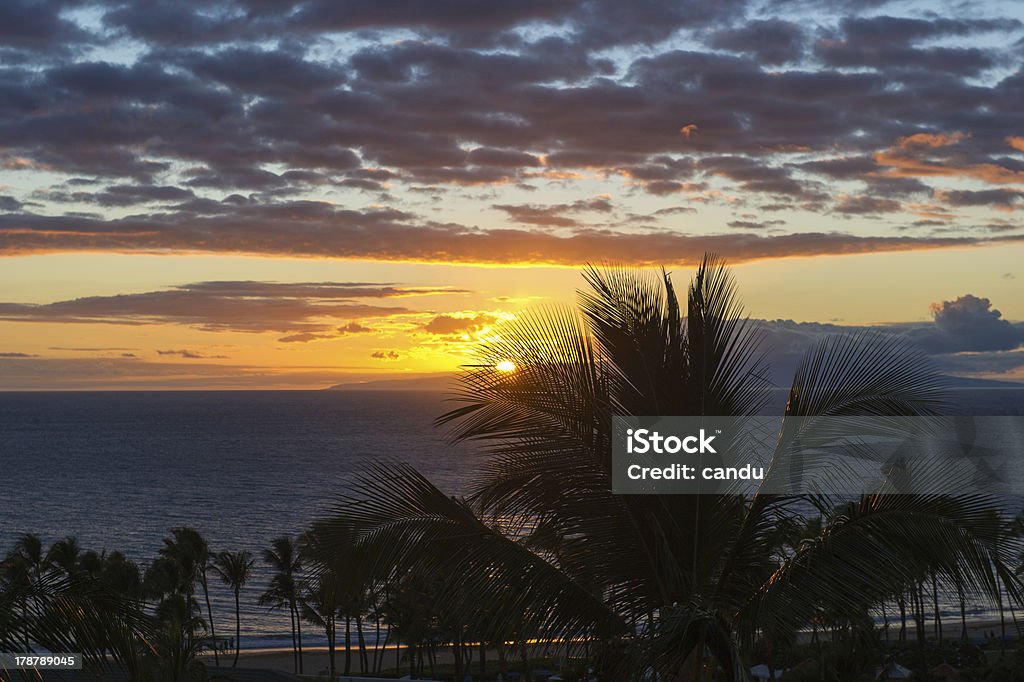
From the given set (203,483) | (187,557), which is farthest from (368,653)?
(203,483)

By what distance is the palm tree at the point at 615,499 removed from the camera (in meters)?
8.22

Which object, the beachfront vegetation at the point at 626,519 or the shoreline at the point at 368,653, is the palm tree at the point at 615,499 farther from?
the shoreline at the point at 368,653

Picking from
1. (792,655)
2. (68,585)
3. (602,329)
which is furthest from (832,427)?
(792,655)

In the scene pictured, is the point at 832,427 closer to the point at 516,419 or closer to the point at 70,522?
the point at 516,419

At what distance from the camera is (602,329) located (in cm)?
891

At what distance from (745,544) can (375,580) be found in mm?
3316

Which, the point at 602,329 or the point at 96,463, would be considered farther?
the point at 96,463

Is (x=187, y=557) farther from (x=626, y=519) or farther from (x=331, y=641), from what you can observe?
(x=626, y=519)

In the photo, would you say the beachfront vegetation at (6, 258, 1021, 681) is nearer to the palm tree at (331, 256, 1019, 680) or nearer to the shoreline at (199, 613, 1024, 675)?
the palm tree at (331, 256, 1019, 680)

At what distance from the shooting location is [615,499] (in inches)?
339
